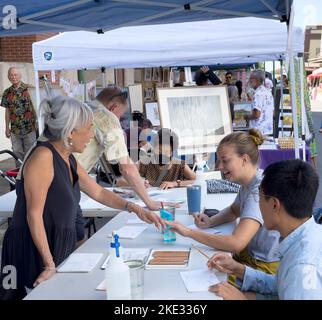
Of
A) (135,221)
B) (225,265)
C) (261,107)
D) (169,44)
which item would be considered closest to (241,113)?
(261,107)

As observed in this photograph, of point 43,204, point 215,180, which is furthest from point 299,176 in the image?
point 215,180

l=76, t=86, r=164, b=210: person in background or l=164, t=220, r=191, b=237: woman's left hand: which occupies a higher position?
l=76, t=86, r=164, b=210: person in background

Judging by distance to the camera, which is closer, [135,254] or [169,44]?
[135,254]

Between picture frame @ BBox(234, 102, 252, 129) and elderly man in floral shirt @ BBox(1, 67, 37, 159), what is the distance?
12.5 feet

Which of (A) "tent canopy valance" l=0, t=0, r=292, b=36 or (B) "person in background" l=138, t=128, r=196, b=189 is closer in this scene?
(A) "tent canopy valance" l=0, t=0, r=292, b=36

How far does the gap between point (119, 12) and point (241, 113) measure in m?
5.54

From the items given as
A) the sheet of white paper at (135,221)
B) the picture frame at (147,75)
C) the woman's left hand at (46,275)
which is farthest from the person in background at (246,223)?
the picture frame at (147,75)

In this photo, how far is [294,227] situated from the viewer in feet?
5.65

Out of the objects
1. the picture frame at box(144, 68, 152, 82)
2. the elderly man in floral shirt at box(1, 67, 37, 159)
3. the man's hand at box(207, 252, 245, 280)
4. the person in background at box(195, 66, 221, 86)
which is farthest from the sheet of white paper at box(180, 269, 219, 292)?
the picture frame at box(144, 68, 152, 82)

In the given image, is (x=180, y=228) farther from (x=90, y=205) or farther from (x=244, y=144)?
(x=90, y=205)

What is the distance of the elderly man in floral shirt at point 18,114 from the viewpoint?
7.65m

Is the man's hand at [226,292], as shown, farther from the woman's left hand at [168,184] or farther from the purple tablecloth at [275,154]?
the purple tablecloth at [275,154]

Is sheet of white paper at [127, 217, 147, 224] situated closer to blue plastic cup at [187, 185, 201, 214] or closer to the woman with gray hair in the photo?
blue plastic cup at [187, 185, 201, 214]

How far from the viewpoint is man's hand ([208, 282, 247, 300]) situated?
6.02 ft
